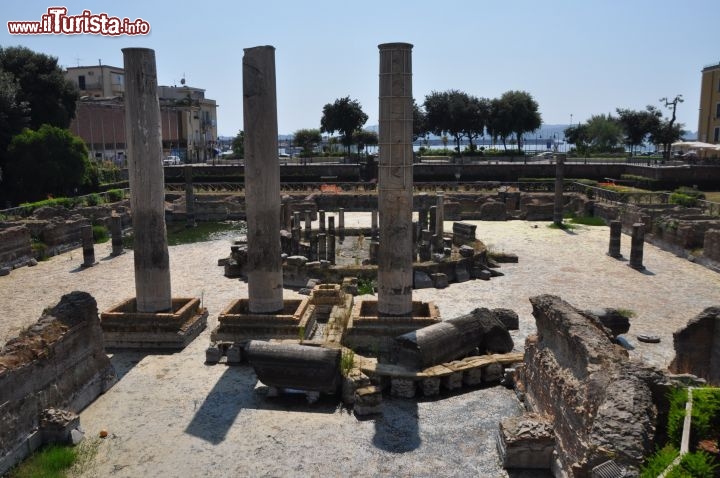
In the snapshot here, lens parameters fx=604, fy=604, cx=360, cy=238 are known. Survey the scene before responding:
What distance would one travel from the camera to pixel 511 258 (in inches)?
832

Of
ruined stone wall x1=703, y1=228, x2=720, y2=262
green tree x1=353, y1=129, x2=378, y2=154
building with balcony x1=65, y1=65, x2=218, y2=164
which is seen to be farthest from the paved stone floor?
green tree x1=353, y1=129, x2=378, y2=154

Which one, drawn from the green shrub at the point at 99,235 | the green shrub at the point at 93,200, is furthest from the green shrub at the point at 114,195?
the green shrub at the point at 99,235

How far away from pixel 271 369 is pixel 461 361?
11.2 ft

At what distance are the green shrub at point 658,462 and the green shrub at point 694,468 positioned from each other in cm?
24

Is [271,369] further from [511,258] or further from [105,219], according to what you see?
[105,219]

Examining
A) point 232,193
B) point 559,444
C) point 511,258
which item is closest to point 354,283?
point 511,258

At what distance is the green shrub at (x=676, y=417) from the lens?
6.47 m

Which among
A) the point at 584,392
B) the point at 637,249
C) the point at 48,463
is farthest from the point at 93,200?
the point at 584,392

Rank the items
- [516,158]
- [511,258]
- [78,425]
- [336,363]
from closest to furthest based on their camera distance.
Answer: [78,425], [336,363], [511,258], [516,158]

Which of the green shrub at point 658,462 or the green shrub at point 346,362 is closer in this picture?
the green shrub at point 658,462

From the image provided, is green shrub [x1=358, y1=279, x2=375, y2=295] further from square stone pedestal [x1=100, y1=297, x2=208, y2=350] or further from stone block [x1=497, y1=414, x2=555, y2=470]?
stone block [x1=497, y1=414, x2=555, y2=470]

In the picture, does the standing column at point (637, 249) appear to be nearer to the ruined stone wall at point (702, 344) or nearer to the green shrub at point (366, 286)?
the green shrub at point (366, 286)

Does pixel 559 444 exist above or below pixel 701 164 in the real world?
below

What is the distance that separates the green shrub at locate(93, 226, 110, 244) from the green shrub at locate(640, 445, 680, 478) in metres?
24.6
